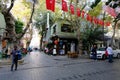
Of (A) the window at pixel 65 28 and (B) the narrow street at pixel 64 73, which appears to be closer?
(B) the narrow street at pixel 64 73

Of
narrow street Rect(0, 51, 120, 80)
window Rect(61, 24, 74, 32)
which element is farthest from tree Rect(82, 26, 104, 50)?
narrow street Rect(0, 51, 120, 80)

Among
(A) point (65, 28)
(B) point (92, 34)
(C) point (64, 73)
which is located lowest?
(C) point (64, 73)

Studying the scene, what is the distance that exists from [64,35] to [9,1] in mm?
23403

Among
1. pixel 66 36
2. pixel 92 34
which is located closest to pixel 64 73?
pixel 92 34

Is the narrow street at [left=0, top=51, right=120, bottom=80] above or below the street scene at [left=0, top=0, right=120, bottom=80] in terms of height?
below

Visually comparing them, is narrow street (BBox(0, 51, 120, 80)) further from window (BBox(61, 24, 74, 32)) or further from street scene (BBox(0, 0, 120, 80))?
window (BBox(61, 24, 74, 32))

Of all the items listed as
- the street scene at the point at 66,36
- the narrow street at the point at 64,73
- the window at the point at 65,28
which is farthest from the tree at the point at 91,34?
the narrow street at the point at 64,73

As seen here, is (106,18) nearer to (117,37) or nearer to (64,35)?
(64,35)

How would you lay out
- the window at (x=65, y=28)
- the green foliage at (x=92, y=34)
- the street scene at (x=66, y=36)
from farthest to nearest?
the window at (x=65, y=28)
the green foliage at (x=92, y=34)
the street scene at (x=66, y=36)

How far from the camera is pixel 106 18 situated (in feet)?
146

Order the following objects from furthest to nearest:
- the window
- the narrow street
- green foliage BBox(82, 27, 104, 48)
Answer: the window → green foliage BBox(82, 27, 104, 48) → the narrow street

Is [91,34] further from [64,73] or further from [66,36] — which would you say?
[64,73]

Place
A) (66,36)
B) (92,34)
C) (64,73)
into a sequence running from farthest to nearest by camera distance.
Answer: (66,36)
(92,34)
(64,73)

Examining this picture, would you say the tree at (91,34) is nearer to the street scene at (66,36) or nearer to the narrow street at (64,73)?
the street scene at (66,36)
